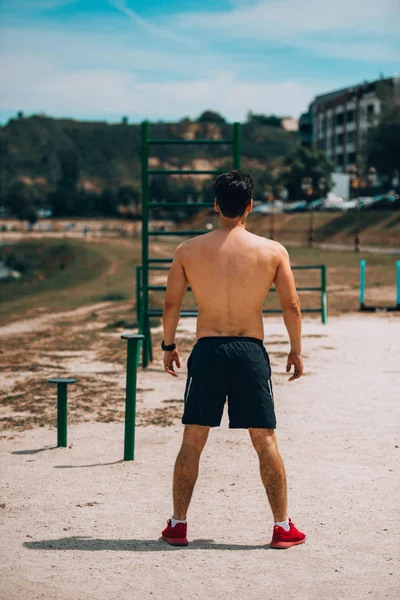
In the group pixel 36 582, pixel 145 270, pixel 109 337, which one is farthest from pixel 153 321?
pixel 36 582

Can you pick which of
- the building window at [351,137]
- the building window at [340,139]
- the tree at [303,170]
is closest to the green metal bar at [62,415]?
the tree at [303,170]

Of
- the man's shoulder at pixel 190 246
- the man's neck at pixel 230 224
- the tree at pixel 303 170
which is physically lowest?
the man's shoulder at pixel 190 246

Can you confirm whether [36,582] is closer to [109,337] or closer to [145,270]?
[145,270]

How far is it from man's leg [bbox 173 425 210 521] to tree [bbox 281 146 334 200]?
329 ft

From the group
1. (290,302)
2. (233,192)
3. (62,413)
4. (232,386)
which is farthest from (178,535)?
(62,413)

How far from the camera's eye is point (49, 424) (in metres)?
8.94

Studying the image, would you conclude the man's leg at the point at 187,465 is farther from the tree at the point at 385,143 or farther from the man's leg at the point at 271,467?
the tree at the point at 385,143

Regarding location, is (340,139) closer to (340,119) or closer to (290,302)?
(340,119)

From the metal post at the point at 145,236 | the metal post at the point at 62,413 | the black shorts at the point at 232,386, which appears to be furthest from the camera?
the metal post at the point at 145,236

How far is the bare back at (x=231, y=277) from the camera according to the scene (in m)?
5.07

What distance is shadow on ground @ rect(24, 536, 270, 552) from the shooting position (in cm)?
513

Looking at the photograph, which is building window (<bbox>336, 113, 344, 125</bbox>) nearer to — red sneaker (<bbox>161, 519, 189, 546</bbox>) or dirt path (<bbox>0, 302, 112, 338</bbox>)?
dirt path (<bbox>0, 302, 112, 338</bbox>)

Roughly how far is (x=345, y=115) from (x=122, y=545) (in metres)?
119

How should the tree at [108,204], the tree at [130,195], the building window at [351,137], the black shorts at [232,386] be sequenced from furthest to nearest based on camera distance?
1. the tree at [108,204]
2. the tree at [130,195]
3. the building window at [351,137]
4. the black shorts at [232,386]
